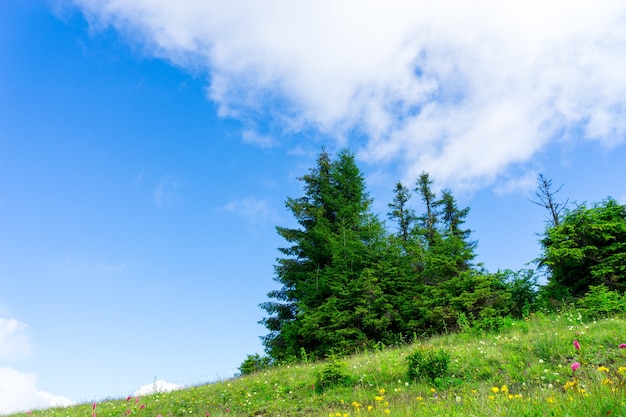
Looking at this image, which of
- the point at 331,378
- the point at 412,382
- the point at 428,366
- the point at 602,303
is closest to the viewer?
the point at 412,382

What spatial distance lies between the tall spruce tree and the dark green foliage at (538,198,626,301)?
7.54 metres

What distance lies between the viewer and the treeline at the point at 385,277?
49.1ft

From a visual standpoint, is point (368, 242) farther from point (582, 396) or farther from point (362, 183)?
point (582, 396)

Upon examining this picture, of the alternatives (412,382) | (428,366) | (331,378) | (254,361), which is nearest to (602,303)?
(428,366)

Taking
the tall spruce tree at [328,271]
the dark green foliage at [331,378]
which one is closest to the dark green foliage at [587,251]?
the tall spruce tree at [328,271]

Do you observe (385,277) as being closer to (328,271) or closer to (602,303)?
(328,271)

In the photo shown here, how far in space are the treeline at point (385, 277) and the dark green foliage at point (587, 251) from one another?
0.04 metres

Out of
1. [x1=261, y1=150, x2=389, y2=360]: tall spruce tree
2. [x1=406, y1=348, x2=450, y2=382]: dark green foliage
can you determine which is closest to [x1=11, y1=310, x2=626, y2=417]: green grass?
[x1=406, y1=348, x2=450, y2=382]: dark green foliage

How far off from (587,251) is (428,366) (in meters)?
10.3

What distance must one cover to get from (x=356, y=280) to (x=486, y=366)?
9.95m

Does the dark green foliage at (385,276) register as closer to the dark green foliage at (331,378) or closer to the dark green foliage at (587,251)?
the dark green foliage at (587,251)

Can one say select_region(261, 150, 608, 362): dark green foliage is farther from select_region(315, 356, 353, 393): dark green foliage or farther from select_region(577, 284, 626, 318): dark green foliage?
select_region(315, 356, 353, 393): dark green foliage

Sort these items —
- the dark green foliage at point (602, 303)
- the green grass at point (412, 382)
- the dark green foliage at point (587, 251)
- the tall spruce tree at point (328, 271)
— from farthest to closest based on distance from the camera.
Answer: the tall spruce tree at point (328, 271)
the dark green foliage at point (587, 251)
the dark green foliage at point (602, 303)
the green grass at point (412, 382)

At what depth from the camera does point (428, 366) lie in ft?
29.0
